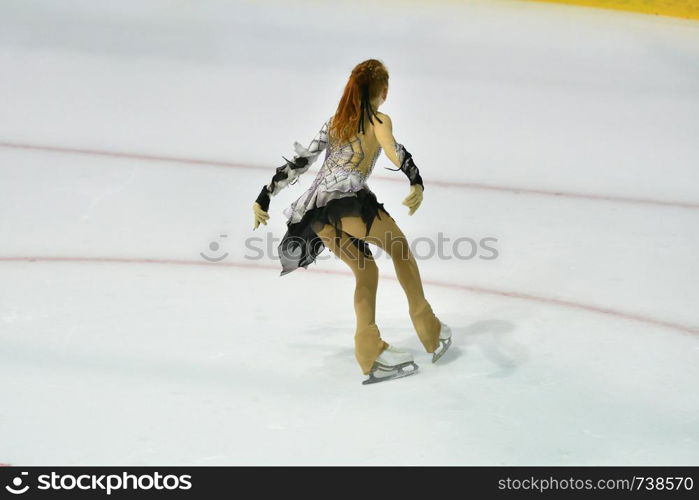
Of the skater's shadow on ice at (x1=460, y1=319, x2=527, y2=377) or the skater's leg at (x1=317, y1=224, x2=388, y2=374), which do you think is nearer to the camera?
the skater's leg at (x1=317, y1=224, x2=388, y2=374)

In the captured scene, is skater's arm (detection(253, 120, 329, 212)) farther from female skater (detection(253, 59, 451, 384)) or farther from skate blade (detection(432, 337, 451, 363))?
skate blade (detection(432, 337, 451, 363))

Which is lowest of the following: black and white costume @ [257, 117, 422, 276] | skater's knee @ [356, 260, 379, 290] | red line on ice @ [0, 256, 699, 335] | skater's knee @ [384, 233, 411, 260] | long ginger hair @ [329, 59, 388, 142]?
red line on ice @ [0, 256, 699, 335]

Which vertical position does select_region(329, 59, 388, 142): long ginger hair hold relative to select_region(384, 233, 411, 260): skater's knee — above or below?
above

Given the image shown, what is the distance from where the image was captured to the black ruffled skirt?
435 centimetres

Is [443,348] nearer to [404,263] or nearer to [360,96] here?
[404,263]

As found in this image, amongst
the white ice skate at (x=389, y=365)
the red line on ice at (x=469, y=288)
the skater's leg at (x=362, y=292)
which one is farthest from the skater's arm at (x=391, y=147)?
the red line on ice at (x=469, y=288)

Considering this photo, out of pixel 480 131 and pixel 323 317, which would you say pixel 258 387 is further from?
pixel 480 131

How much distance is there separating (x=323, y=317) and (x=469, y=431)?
1.15m

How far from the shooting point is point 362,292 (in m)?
4.43

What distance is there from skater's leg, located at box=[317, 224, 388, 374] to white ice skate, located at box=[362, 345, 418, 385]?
0.03m

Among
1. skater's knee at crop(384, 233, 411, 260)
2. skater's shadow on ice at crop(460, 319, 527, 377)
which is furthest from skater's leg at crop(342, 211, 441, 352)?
skater's shadow on ice at crop(460, 319, 527, 377)

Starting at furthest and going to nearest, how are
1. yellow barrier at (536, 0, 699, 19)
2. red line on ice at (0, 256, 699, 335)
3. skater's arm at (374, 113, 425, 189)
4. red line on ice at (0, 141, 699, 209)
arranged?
yellow barrier at (536, 0, 699, 19), red line on ice at (0, 141, 699, 209), red line on ice at (0, 256, 699, 335), skater's arm at (374, 113, 425, 189)

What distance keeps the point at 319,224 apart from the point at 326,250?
158 centimetres

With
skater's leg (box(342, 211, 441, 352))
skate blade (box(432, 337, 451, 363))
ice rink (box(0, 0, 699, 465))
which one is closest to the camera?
ice rink (box(0, 0, 699, 465))
